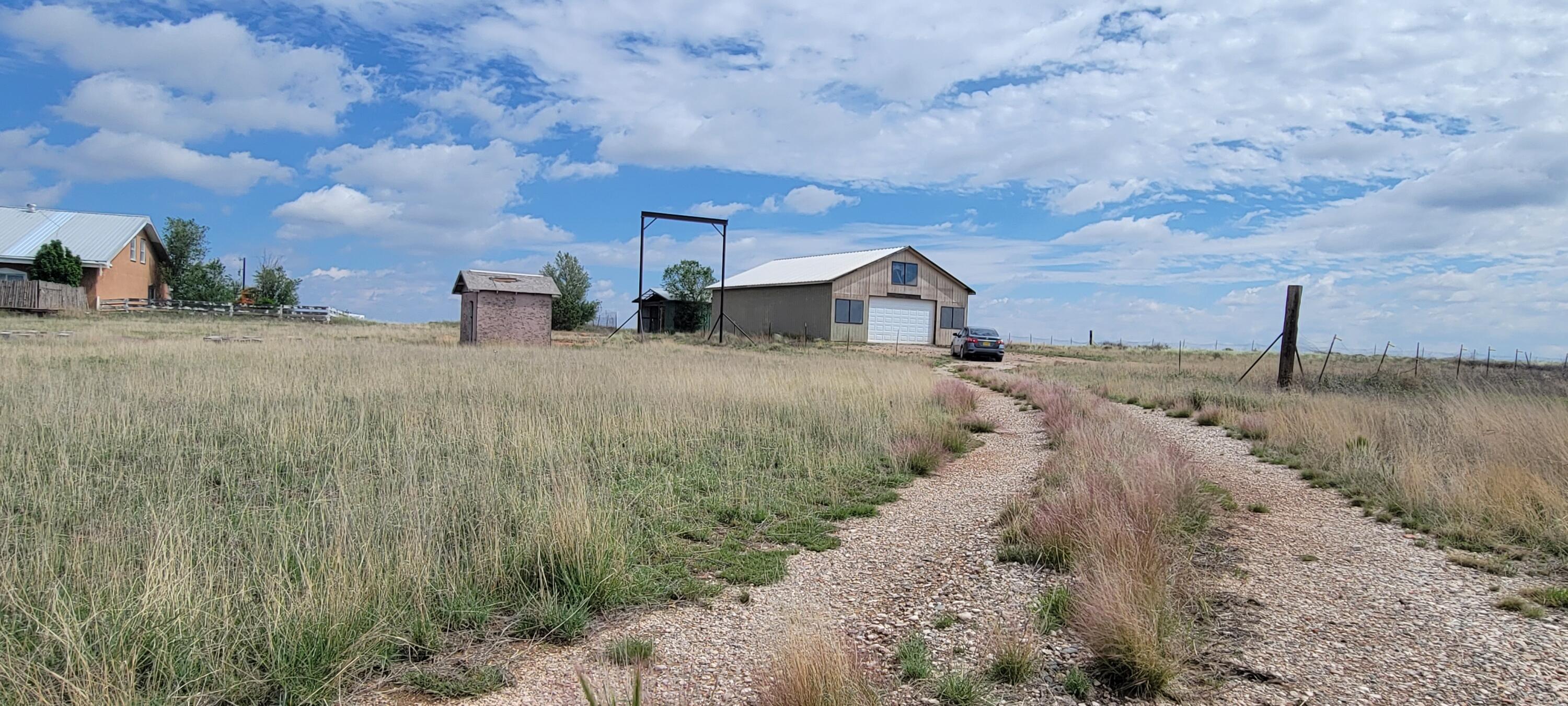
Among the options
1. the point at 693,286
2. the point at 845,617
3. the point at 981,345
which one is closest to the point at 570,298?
the point at 693,286

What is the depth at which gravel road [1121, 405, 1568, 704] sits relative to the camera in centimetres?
437

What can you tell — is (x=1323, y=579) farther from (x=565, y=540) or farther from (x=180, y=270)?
(x=180, y=270)

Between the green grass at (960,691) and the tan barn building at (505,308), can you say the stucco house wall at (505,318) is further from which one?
the green grass at (960,691)

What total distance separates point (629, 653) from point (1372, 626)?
14.7 feet

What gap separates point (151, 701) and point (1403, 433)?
42.0 ft

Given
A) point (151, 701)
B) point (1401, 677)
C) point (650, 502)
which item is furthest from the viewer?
point (650, 502)

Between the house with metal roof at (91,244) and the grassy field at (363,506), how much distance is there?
34370mm

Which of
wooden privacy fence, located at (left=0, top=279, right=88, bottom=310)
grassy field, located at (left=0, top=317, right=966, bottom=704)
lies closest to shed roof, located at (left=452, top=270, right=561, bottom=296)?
grassy field, located at (left=0, top=317, right=966, bottom=704)

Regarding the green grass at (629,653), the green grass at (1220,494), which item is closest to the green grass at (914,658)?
the green grass at (629,653)

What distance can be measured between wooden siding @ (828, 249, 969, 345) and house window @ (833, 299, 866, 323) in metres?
0.13

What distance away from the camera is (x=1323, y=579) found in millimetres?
6055

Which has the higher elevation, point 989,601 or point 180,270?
point 180,270

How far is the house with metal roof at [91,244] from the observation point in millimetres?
40838

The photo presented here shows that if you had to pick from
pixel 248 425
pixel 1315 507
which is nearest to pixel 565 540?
pixel 248 425
